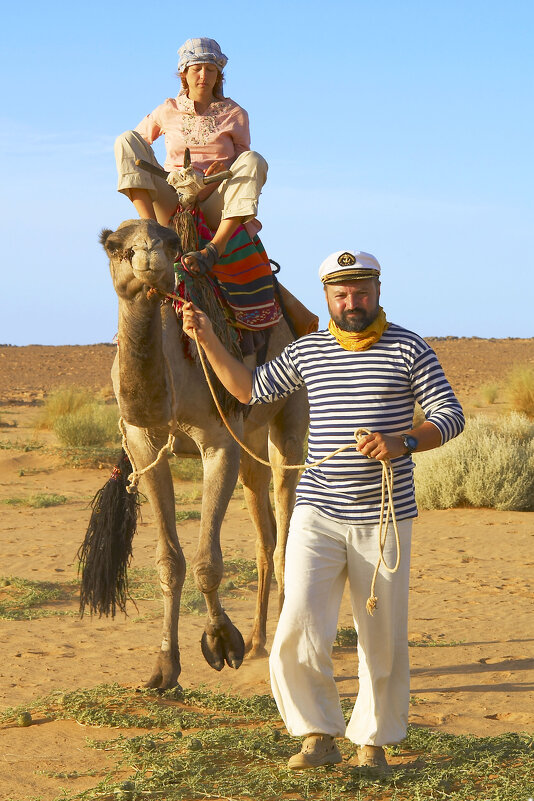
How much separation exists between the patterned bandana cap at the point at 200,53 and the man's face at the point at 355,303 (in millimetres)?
2510

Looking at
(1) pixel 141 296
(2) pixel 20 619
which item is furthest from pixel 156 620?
(1) pixel 141 296

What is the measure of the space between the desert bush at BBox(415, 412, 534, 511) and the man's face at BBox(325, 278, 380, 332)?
8367 millimetres

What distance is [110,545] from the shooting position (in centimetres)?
625

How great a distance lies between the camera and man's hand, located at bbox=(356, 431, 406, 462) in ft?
12.4

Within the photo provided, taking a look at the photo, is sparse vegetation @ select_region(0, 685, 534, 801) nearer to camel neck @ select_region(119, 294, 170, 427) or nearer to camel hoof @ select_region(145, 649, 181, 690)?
camel hoof @ select_region(145, 649, 181, 690)

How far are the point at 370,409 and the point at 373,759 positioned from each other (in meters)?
1.44

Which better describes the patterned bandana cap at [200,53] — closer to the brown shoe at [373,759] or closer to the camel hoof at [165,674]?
the camel hoof at [165,674]

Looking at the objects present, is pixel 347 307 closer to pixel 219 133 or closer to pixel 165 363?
pixel 165 363

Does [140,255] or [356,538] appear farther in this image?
[140,255]

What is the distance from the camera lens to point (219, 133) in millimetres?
6074

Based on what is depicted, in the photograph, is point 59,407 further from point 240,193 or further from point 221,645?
point 221,645

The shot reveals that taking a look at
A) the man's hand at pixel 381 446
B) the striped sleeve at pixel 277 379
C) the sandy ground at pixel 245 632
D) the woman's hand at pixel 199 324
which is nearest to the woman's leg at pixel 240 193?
the woman's hand at pixel 199 324

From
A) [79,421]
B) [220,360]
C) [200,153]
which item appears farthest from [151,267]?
[79,421]

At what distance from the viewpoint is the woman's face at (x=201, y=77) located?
5996 millimetres
